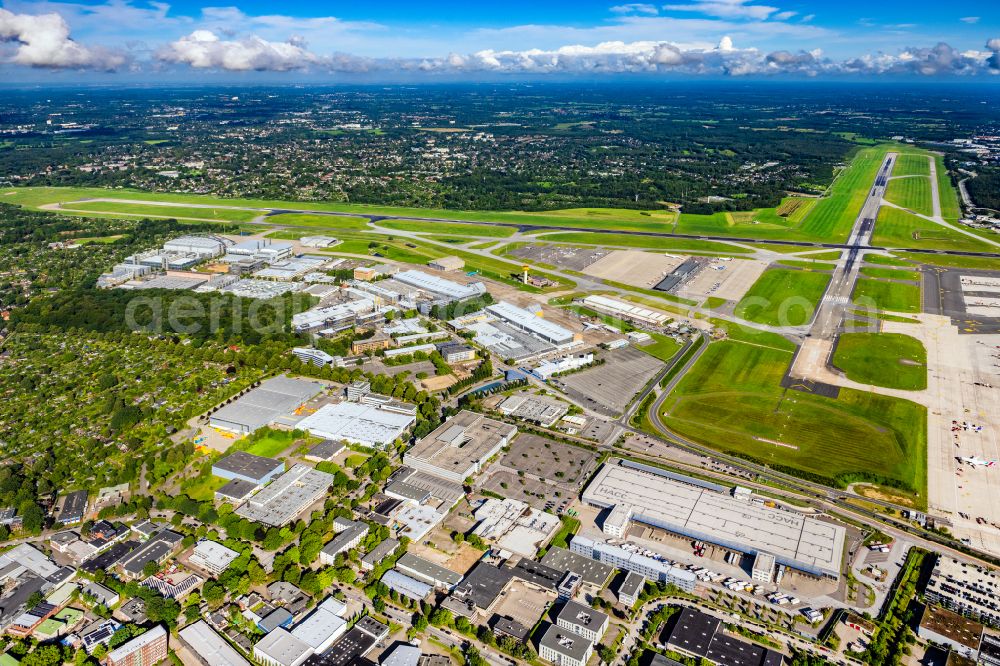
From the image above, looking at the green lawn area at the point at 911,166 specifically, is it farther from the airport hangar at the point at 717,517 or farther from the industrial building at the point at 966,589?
the industrial building at the point at 966,589

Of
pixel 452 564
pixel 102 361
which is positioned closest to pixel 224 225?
pixel 102 361

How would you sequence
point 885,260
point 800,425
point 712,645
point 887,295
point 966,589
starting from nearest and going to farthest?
1. point 712,645
2. point 966,589
3. point 800,425
4. point 887,295
5. point 885,260

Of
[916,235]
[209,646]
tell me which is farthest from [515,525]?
[916,235]

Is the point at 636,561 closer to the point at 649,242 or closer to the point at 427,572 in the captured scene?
the point at 427,572

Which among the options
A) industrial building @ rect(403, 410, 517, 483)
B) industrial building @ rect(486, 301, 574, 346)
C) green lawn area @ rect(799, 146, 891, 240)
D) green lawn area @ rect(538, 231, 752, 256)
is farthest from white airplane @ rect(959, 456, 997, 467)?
green lawn area @ rect(799, 146, 891, 240)

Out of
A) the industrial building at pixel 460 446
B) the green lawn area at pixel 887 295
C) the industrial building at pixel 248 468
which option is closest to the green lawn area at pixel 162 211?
the industrial building at pixel 248 468

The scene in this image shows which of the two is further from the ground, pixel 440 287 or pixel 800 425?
pixel 440 287

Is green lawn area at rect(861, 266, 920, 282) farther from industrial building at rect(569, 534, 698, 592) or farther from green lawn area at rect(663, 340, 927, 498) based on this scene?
industrial building at rect(569, 534, 698, 592)
